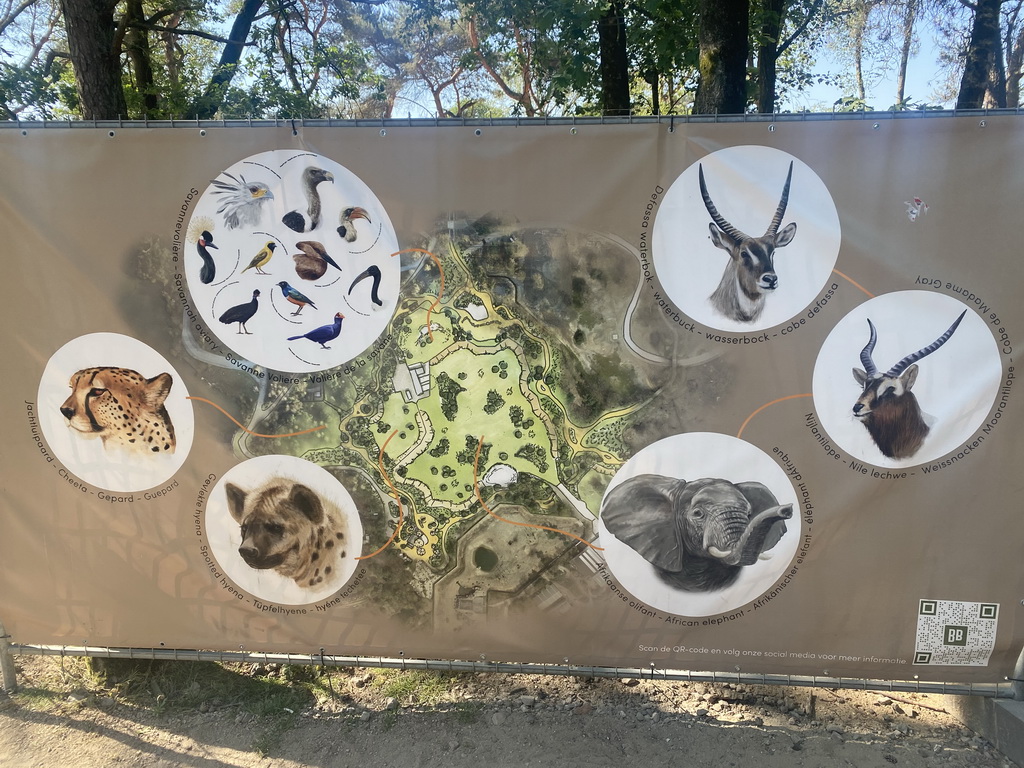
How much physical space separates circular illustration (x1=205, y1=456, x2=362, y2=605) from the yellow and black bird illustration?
84 cm

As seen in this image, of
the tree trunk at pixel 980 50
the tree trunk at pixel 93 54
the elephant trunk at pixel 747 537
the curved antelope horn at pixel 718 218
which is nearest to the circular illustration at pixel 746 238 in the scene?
the curved antelope horn at pixel 718 218

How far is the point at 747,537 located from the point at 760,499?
18cm

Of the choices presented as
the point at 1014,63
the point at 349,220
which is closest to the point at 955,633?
the point at 349,220

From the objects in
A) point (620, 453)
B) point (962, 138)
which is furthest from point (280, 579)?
point (962, 138)

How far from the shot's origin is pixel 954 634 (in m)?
2.58

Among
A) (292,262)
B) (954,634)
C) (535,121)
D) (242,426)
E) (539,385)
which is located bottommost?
(954,634)

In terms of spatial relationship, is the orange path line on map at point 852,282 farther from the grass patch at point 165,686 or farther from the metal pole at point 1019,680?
the grass patch at point 165,686

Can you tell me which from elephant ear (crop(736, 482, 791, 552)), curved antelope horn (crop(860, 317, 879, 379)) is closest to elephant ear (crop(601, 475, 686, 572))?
elephant ear (crop(736, 482, 791, 552))

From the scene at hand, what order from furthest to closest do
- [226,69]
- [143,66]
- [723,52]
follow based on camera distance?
[226,69] < [143,66] < [723,52]

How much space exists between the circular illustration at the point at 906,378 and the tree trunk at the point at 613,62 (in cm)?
626

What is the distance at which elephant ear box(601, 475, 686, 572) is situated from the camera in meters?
2.56

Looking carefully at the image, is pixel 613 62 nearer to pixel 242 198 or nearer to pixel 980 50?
pixel 980 50

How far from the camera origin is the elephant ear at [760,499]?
8.30 ft

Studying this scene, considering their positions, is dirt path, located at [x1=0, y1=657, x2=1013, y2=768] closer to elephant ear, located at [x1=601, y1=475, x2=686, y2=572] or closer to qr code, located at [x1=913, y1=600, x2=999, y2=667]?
qr code, located at [x1=913, y1=600, x2=999, y2=667]
